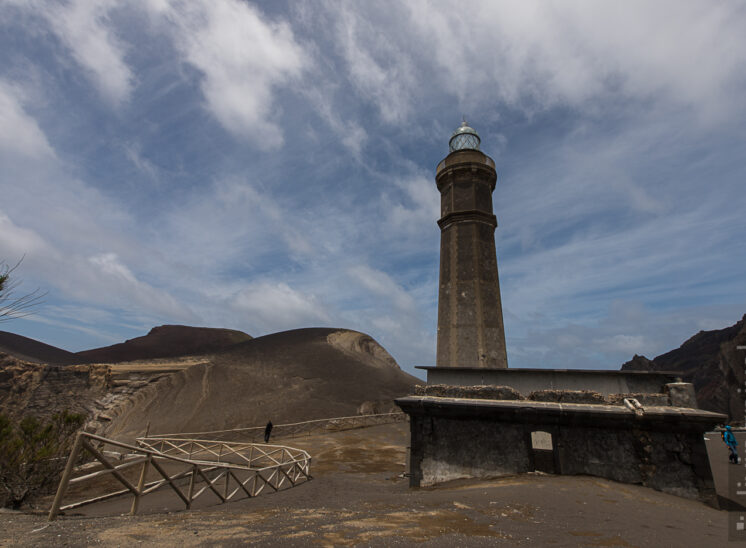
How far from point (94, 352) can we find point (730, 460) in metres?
75.7

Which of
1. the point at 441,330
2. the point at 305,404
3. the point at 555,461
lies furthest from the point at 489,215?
the point at 305,404

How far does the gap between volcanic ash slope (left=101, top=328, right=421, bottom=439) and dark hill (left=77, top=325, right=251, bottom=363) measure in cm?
2658

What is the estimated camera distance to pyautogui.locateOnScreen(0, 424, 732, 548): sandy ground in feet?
12.8

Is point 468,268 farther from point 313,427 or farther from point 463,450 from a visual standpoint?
point 313,427

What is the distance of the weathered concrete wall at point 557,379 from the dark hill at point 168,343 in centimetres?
5652

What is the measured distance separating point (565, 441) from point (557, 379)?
1.83 metres

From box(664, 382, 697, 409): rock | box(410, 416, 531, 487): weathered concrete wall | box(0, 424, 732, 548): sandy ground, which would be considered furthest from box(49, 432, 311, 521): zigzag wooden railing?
box(664, 382, 697, 409): rock

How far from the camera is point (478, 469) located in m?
8.62

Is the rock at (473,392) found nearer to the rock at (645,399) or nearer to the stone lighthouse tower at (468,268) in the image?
the rock at (645,399)

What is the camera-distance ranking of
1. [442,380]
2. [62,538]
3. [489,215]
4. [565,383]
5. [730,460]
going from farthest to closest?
[489,215] < [730,460] < [442,380] < [565,383] < [62,538]

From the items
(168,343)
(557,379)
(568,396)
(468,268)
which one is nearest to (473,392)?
(568,396)

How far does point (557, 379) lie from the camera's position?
9719 mm

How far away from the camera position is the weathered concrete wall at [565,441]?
7.59m

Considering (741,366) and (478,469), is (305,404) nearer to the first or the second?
(478,469)
